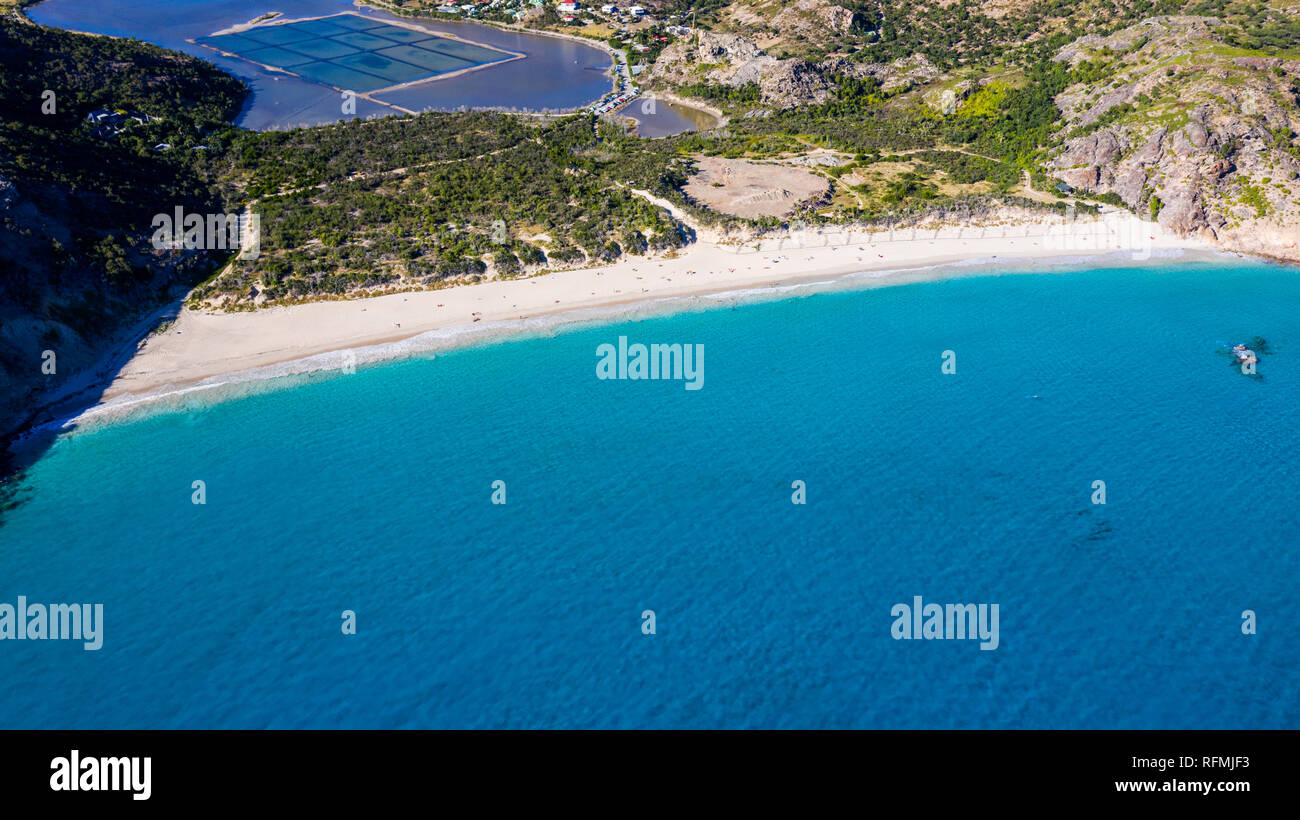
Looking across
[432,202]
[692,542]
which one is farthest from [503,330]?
[692,542]

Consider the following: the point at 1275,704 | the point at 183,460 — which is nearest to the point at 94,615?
the point at 183,460

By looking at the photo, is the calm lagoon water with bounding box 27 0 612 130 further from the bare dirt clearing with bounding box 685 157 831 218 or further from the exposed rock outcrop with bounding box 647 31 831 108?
the bare dirt clearing with bounding box 685 157 831 218

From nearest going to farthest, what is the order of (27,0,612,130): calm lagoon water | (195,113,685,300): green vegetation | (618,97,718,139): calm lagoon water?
(195,113,685,300): green vegetation, (618,97,718,139): calm lagoon water, (27,0,612,130): calm lagoon water

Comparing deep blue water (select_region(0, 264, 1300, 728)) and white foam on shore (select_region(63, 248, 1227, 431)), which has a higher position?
white foam on shore (select_region(63, 248, 1227, 431))

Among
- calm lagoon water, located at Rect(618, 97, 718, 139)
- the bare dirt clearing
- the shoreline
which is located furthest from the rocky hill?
calm lagoon water, located at Rect(618, 97, 718, 139)

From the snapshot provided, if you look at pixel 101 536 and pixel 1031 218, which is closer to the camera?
pixel 101 536

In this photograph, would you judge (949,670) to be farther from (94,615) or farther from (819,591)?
(94,615)
